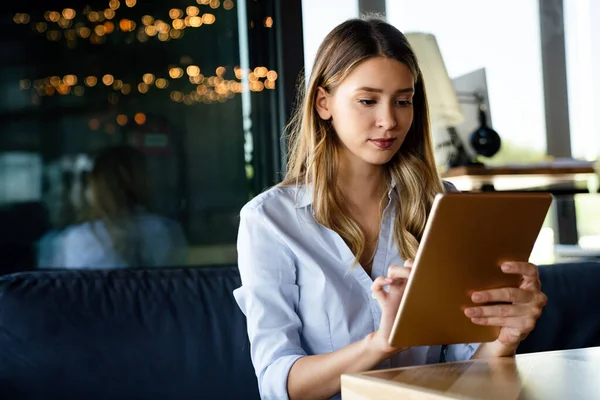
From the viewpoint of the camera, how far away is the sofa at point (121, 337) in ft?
5.54

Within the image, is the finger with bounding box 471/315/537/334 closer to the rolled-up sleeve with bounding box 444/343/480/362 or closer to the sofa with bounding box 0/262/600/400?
the rolled-up sleeve with bounding box 444/343/480/362

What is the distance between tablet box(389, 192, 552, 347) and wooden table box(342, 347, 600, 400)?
6 centimetres

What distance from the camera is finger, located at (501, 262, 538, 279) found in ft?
3.73

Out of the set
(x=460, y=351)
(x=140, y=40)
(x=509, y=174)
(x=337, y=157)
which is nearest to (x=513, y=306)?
(x=460, y=351)

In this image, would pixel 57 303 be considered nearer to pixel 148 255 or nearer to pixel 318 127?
pixel 318 127

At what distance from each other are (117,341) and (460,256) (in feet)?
3.06

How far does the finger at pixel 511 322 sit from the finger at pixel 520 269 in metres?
0.08

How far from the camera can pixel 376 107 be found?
1521 mm

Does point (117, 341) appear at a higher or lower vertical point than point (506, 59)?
lower

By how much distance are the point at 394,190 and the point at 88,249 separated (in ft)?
6.57

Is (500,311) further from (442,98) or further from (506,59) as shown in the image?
(506,59)

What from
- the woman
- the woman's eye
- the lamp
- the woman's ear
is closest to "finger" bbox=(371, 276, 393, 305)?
the woman

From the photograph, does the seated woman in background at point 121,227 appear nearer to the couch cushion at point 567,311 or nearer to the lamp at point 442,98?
the lamp at point 442,98

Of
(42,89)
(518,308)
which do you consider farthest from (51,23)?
(518,308)
